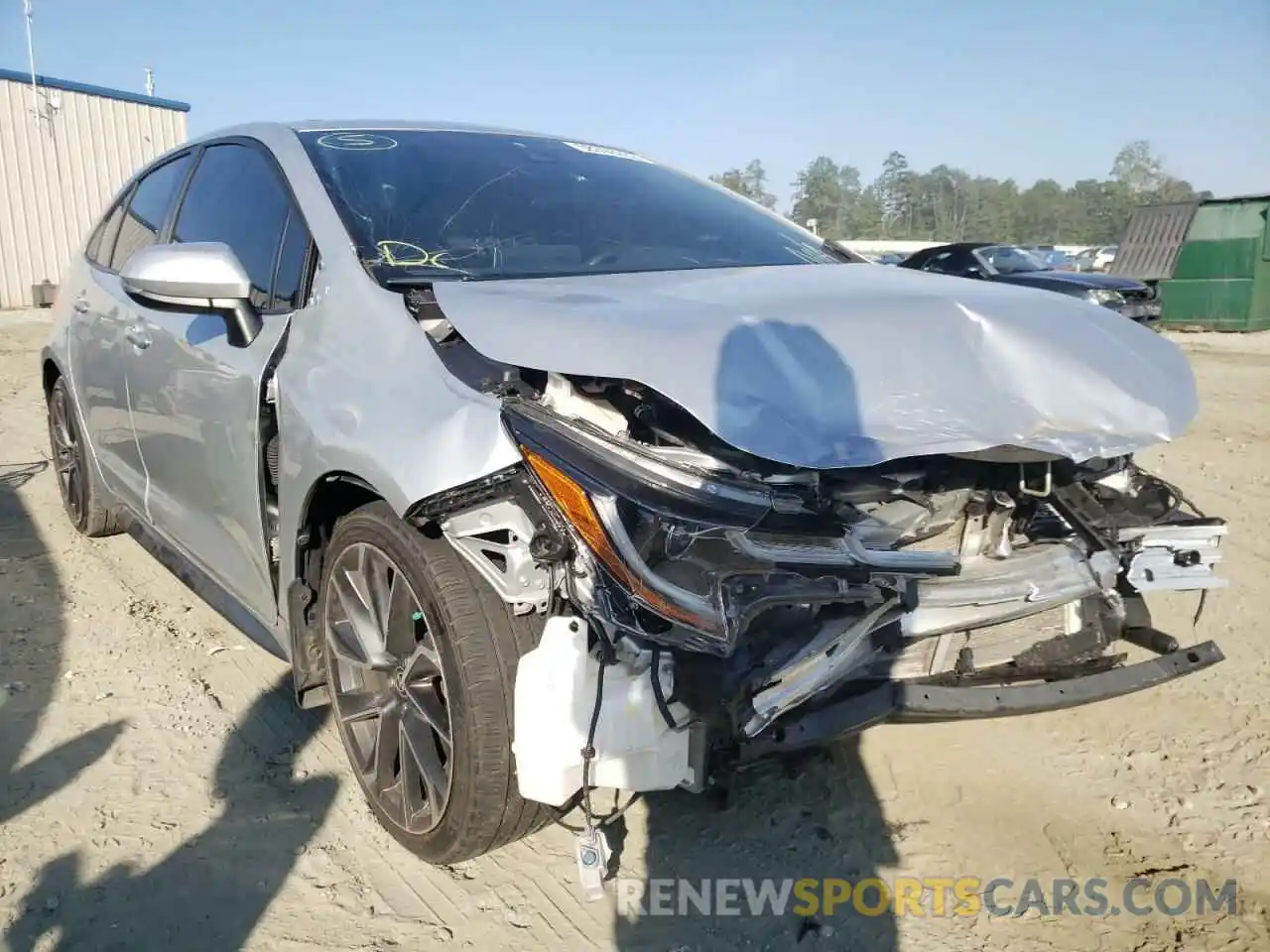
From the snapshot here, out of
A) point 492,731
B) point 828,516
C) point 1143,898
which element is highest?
point 828,516

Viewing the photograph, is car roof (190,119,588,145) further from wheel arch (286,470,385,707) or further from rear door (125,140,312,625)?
wheel arch (286,470,385,707)

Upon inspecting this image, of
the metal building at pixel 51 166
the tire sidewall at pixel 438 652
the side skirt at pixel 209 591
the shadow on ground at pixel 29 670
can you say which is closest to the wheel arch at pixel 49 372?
the shadow on ground at pixel 29 670

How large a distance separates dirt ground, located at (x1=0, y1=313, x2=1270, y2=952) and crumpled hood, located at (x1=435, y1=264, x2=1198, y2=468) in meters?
1.12

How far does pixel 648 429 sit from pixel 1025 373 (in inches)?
31.1

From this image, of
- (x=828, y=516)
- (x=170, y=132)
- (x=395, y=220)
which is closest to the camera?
(x=828, y=516)

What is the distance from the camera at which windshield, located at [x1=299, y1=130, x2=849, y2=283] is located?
8.80ft

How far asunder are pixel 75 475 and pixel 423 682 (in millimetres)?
3357

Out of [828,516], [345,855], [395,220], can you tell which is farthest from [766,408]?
[345,855]

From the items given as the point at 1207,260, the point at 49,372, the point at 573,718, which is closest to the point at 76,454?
the point at 49,372

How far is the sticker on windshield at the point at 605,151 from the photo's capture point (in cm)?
356

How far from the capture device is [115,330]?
12.0 ft

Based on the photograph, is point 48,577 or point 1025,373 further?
point 48,577

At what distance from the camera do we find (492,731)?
2107 mm

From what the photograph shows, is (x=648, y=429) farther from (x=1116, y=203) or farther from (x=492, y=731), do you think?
(x=1116, y=203)
